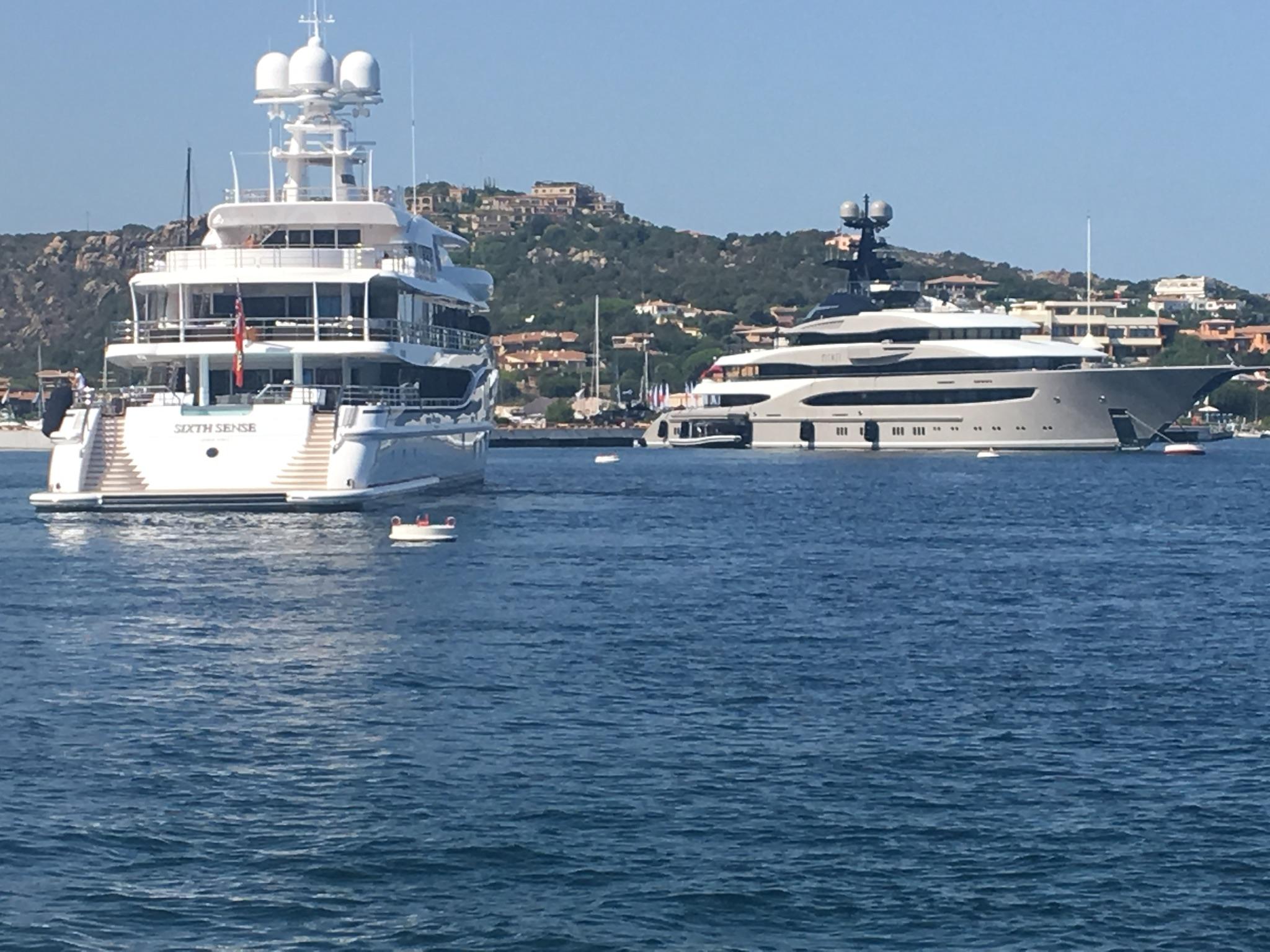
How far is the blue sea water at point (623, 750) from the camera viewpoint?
14656 millimetres

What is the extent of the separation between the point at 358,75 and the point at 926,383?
48.9 meters

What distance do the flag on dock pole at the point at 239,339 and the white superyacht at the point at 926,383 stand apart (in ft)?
192

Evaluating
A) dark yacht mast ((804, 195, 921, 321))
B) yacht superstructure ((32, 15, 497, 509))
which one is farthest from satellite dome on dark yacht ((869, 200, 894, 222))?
yacht superstructure ((32, 15, 497, 509))

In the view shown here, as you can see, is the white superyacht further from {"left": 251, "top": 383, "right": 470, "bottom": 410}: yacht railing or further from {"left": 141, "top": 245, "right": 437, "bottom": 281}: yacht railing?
{"left": 141, "top": 245, "right": 437, "bottom": 281}: yacht railing

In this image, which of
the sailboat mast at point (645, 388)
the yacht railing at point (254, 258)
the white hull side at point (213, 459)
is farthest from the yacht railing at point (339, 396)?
the sailboat mast at point (645, 388)

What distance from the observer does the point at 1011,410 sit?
9825 cm

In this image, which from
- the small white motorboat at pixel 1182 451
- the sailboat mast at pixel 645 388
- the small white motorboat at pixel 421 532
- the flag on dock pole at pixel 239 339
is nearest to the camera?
the small white motorboat at pixel 421 532

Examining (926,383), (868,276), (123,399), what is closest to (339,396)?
(123,399)

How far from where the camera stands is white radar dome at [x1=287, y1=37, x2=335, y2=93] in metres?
57.2

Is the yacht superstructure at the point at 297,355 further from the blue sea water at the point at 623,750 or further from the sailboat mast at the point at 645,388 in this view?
the sailboat mast at the point at 645,388

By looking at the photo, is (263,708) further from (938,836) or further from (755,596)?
(755,596)

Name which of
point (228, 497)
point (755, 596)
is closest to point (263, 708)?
point (755, 596)

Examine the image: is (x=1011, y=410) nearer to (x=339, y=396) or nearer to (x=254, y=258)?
(x=254, y=258)

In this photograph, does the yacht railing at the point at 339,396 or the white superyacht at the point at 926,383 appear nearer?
the yacht railing at the point at 339,396
